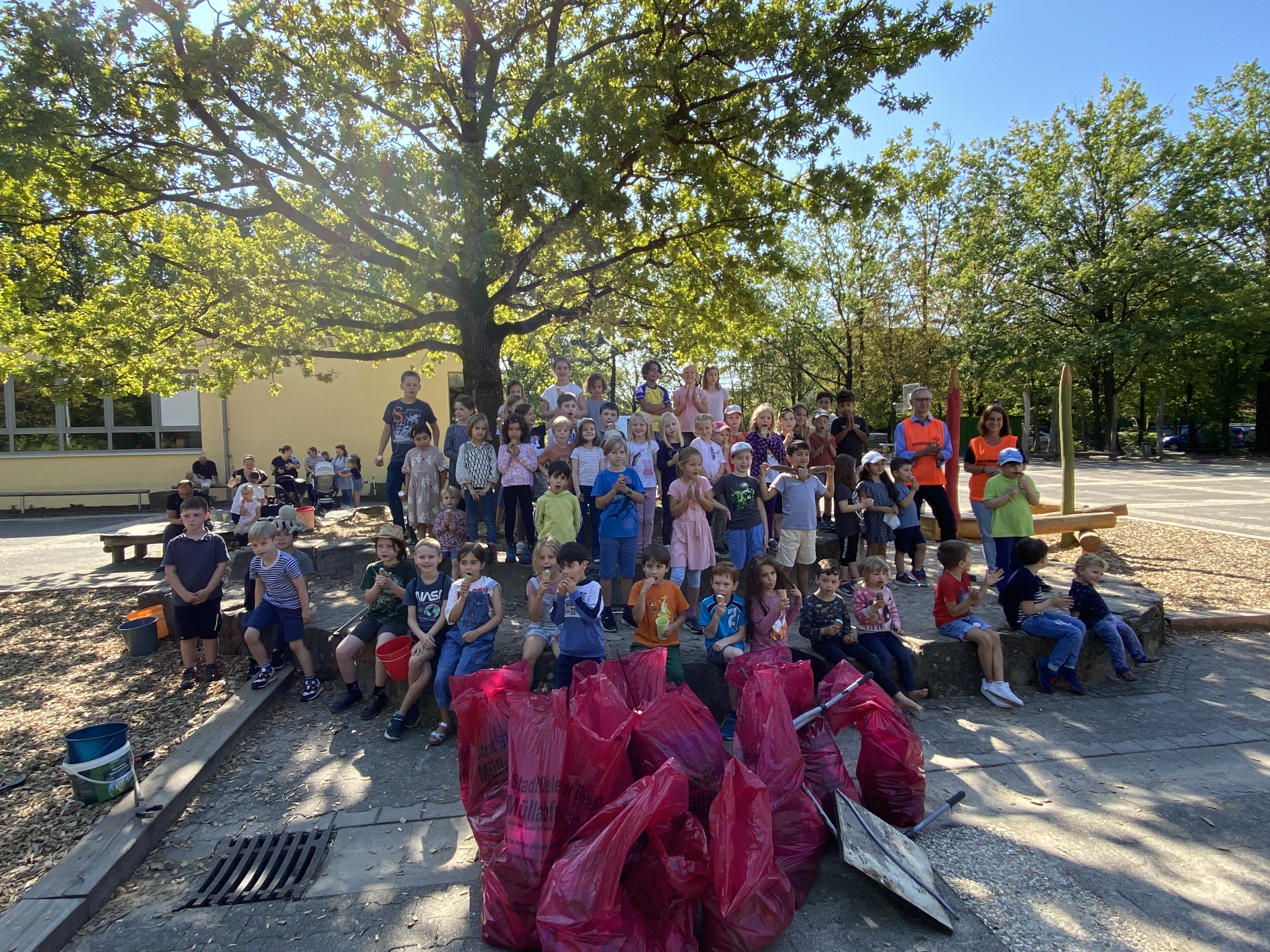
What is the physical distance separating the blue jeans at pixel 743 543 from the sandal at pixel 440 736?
8.75ft

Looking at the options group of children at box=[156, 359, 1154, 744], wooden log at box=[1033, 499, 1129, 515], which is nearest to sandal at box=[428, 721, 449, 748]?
group of children at box=[156, 359, 1154, 744]

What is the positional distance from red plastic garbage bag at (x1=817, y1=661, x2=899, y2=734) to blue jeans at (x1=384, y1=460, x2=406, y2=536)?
561cm

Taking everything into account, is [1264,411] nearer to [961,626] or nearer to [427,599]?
[961,626]

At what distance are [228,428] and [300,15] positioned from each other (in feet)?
43.8

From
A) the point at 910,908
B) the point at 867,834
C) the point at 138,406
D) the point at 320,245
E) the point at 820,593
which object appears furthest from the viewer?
the point at 138,406

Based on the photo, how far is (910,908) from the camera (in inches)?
105

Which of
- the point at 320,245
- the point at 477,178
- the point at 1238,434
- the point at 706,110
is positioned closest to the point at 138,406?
the point at 320,245

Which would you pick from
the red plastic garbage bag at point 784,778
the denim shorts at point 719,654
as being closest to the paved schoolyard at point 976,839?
the red plastic garbage bag at point 784,778

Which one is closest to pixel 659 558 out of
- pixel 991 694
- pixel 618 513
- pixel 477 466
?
pixel 618 513

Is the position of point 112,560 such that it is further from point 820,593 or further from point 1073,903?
point 1073,903

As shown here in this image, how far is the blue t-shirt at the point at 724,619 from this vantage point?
4.54 meters

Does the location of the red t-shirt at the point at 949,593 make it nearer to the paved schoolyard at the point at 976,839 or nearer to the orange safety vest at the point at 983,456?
the paved schoolyard at the point at 976,839

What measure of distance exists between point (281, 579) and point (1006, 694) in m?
5.61

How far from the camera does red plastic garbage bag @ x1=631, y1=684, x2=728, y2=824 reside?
2.99 metres
